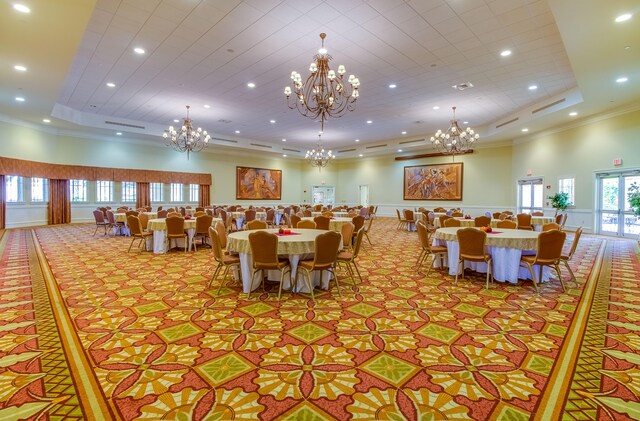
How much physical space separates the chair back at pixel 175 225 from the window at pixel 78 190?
9.87 metres

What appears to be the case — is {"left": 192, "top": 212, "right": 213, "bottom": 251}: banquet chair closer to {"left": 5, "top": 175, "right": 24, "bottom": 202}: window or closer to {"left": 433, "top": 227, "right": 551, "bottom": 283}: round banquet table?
{"left": 433, "top": 227, "right": 551, "bottom": 283}: round banquet table

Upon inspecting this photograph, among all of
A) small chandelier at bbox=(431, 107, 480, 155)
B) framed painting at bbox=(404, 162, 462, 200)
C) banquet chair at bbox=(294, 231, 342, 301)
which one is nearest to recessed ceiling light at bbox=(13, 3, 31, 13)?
banquet chair at bbox=(294, 231, 342, 301)

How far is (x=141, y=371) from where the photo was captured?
242cm

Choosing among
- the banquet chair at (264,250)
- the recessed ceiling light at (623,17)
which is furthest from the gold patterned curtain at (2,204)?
the recessed ceiling light at (623,17)

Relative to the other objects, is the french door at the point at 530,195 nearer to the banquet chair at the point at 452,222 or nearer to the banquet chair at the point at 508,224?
the banquet chair at the point at 508,224

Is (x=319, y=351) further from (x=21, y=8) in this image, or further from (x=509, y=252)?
(x=21, y=8)

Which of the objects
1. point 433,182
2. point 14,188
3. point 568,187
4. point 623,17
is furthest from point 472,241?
point 14,188

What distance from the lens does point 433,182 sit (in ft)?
58.9

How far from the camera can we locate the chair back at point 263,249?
3961 mm

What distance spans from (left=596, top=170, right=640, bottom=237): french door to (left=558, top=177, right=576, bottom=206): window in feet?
2.66

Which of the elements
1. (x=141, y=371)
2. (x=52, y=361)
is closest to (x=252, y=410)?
(x=141, y=371)

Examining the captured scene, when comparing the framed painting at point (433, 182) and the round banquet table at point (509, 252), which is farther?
the framed painting at point (433, 182)

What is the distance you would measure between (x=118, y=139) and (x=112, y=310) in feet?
44.8

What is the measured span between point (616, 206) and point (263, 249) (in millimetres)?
12157
